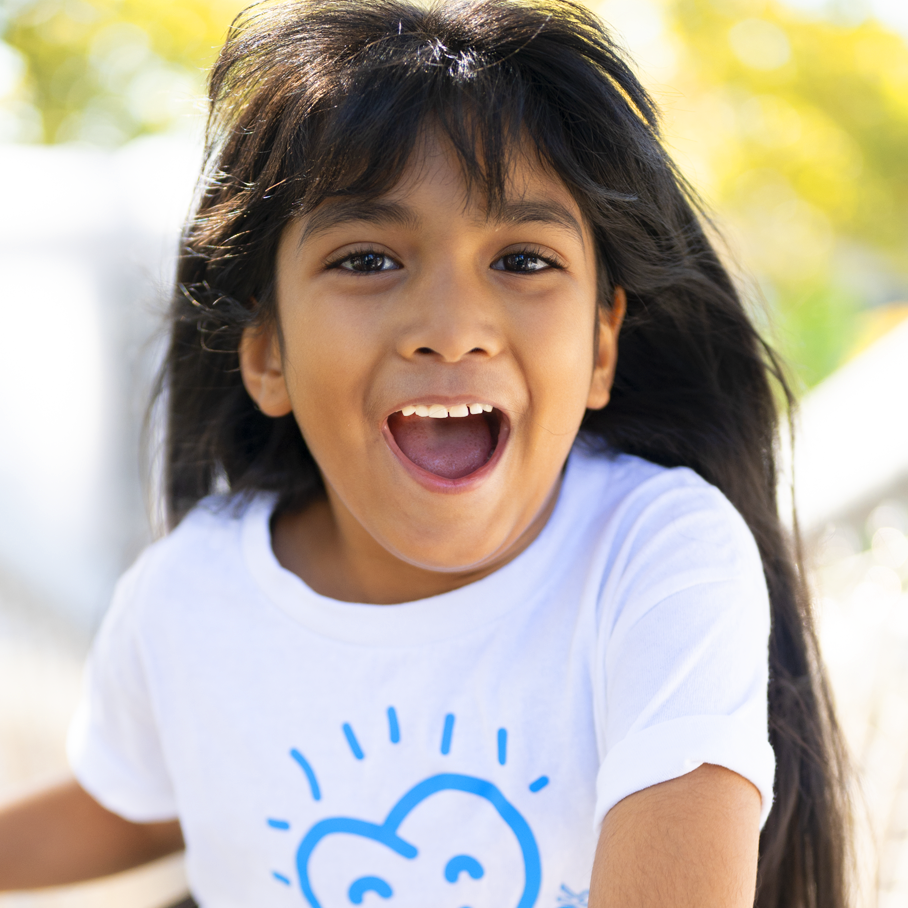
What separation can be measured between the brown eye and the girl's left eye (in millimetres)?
126

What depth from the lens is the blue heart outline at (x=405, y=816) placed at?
1326 millimetres

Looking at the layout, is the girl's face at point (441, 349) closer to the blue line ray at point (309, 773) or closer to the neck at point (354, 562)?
the neck at point (354, 562)

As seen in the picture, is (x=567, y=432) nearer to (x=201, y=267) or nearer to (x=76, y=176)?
(x=201, y=267)

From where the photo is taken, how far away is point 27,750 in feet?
9.19

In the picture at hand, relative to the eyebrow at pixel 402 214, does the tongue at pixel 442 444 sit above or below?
below

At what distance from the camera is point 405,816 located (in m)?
1.37

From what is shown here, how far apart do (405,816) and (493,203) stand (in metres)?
0.78

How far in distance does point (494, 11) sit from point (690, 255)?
16.7 inches

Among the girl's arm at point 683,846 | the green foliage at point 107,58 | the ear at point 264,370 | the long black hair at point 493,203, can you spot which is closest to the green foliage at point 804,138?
the green foliage at point 107,58

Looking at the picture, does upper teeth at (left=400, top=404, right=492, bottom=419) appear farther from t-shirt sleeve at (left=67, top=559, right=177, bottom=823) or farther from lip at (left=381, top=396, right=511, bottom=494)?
t-shirt sleeve at (left=67, top=559, right=177, bottom=823)

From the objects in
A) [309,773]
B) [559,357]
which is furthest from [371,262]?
[309,773]

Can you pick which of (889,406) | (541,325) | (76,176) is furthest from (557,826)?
(76,176)

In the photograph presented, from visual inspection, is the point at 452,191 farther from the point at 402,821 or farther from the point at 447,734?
the point at 402,821

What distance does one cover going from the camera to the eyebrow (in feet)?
4.00
